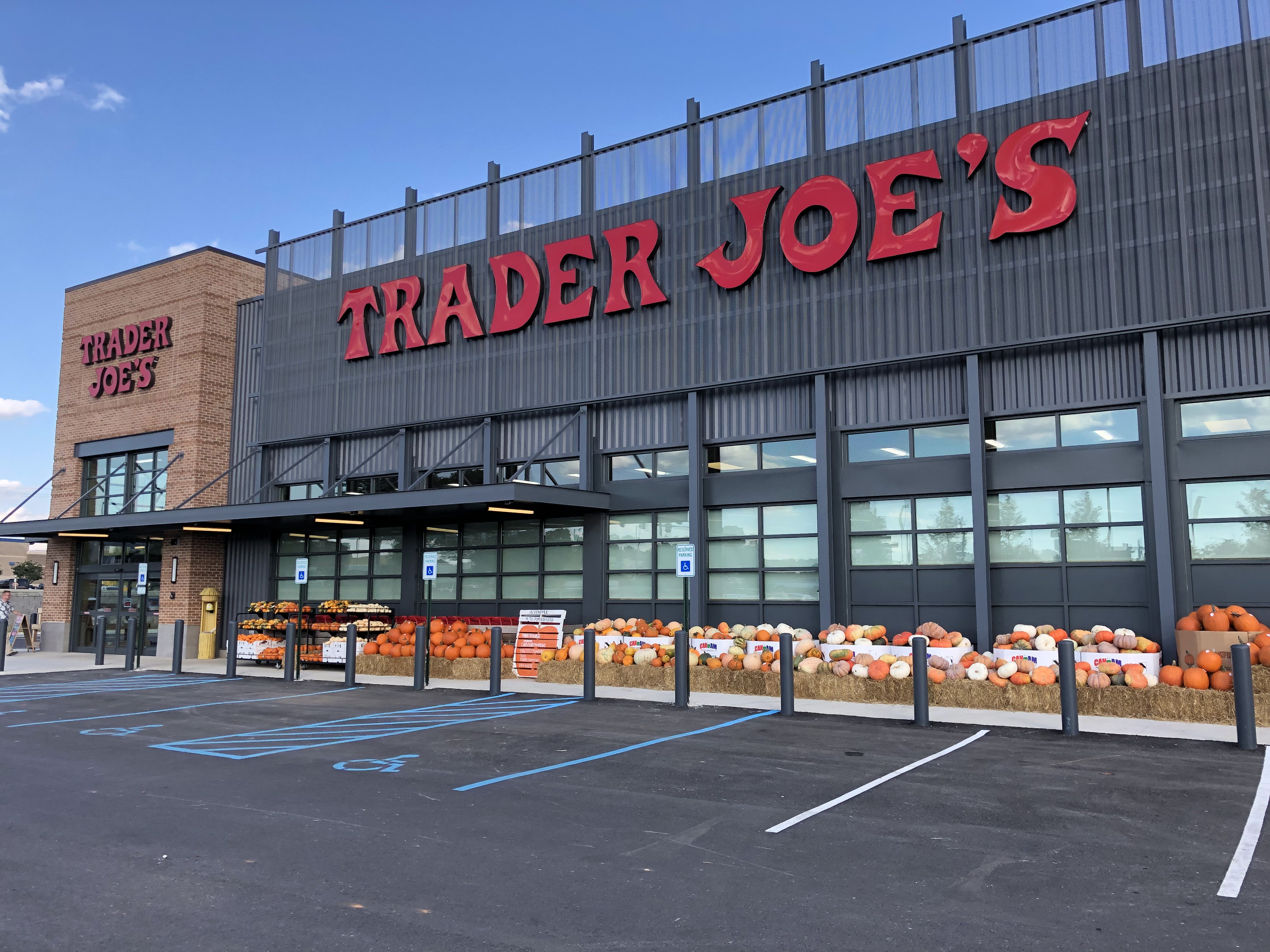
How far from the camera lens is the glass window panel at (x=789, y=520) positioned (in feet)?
65.4

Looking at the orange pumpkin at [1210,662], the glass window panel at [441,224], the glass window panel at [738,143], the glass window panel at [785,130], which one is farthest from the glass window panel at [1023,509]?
the glass window panel at [441,224]

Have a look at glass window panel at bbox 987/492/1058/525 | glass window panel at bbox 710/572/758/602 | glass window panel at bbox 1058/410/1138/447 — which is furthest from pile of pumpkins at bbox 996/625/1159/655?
glass window panel at bbox 710/572/758/602

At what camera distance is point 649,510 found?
22.0m

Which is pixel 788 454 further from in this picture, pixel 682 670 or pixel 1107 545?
pixel 682 670

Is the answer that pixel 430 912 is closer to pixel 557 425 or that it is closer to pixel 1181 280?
pixel 1181 280

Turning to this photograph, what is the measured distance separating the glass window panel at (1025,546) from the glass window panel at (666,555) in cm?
678

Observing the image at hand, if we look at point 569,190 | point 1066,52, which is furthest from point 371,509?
point 1066,52

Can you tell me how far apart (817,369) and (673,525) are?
189 inches

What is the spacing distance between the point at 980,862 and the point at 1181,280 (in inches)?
523

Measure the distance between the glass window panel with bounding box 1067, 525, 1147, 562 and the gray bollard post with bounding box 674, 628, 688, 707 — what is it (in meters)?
7.24

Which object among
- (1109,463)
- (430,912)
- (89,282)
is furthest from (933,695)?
(89,282)

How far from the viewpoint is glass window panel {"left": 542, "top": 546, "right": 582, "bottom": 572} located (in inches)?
906

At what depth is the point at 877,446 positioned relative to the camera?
1944 cm

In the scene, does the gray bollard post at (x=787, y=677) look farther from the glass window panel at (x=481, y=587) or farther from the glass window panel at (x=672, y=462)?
the glass window panel at (x=481, y=587)
